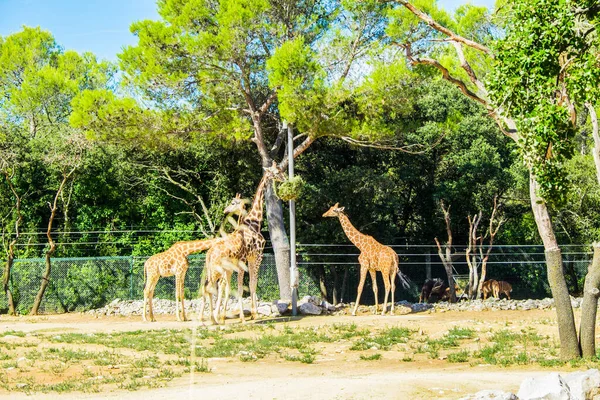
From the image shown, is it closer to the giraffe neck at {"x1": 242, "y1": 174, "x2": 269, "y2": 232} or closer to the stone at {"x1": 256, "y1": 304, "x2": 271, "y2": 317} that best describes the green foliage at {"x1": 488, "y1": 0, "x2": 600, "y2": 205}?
the giraffe neck at {"x1": 242, "y1": 174, "x2": 269, "y2": 232}

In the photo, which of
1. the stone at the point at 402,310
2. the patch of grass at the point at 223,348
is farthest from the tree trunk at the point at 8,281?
the stone at the point at 402,310

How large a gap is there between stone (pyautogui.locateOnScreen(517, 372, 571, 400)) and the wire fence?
15.5 m

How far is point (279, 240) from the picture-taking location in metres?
22.0

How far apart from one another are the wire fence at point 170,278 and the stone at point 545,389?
15518 millimetres

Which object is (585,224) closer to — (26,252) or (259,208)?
(259,208)

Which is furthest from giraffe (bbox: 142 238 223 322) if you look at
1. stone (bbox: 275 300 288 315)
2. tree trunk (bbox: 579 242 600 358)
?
tree trunk (bbox: 579 242 600 358)

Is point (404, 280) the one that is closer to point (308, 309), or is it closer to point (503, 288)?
point (503, 288)

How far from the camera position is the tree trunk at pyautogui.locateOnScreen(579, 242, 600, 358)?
11133 mm

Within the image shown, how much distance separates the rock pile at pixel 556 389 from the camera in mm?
7727

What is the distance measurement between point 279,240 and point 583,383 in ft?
46.9

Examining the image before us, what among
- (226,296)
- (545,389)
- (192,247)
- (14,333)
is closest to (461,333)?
(226,296)

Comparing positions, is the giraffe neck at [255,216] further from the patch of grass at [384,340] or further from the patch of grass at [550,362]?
the patch of grass at [550,362]

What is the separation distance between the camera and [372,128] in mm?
20844

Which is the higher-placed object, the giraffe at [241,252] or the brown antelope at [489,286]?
the giraffe at [241,252]
